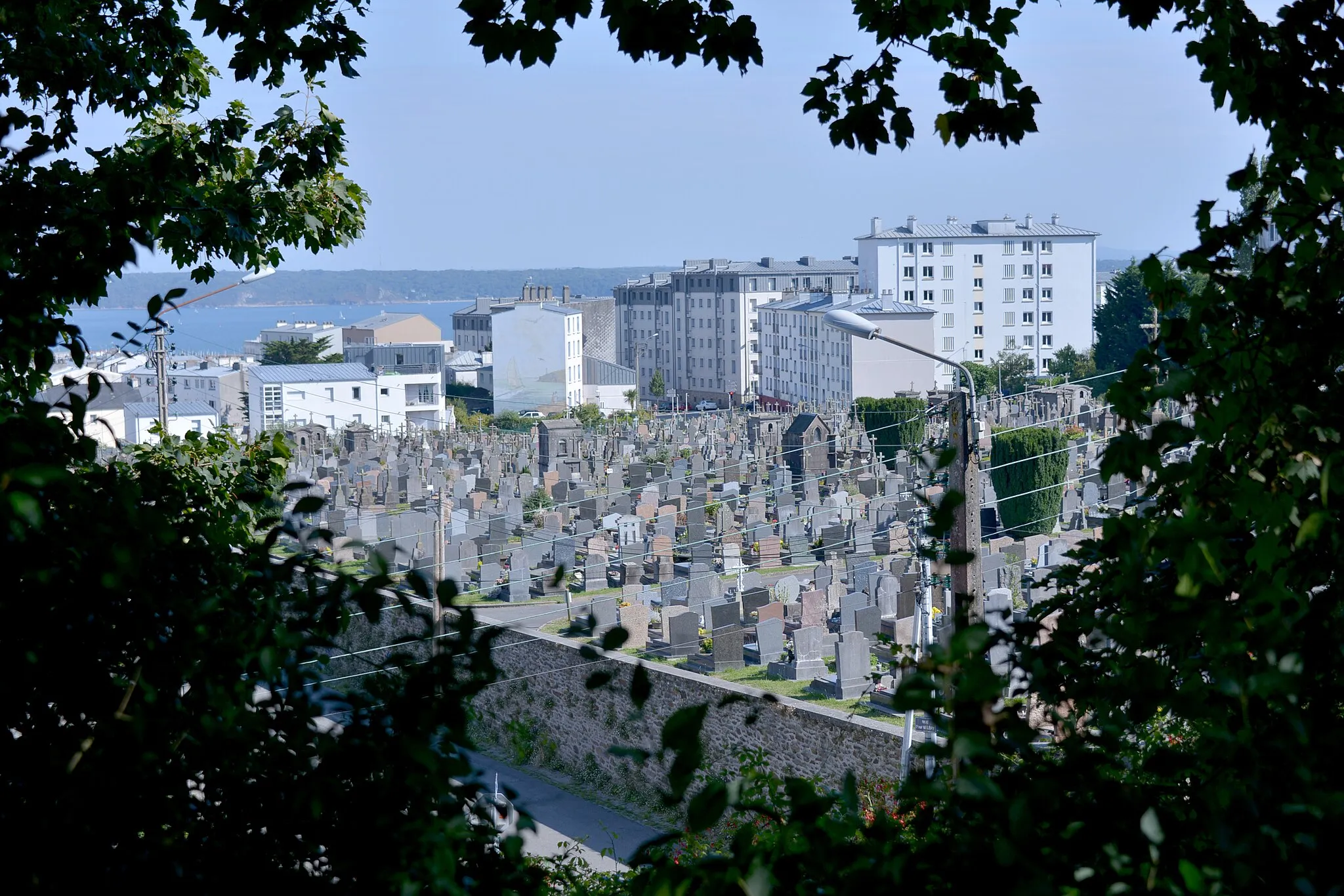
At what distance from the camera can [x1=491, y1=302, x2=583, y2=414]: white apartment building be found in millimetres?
76188

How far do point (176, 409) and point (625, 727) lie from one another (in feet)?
154

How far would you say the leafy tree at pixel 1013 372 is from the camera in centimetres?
6141

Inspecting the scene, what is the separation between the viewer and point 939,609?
1288cm

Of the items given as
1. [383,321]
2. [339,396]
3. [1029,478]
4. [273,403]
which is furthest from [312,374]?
[383,321]

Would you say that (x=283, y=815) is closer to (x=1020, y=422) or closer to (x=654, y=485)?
(x=654, y=485)

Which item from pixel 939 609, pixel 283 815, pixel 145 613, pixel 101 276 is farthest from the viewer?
pixel 939 609

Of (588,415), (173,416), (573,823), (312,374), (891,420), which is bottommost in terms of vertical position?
(573,823)

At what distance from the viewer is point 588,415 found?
55.3 metres

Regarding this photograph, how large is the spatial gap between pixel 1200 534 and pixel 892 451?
1338 inches

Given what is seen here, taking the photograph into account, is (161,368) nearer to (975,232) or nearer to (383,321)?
(975,232)

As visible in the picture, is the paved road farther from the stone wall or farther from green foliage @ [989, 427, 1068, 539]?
green foliage @ [989, 427, 1068, 539]

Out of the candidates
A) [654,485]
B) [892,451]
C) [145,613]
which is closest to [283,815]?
[145,613]

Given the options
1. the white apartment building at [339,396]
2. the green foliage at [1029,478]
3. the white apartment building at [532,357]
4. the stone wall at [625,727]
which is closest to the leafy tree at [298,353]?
the white apartment building at [532,357]

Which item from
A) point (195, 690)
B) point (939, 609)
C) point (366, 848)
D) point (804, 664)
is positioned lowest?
point (804, 664)
